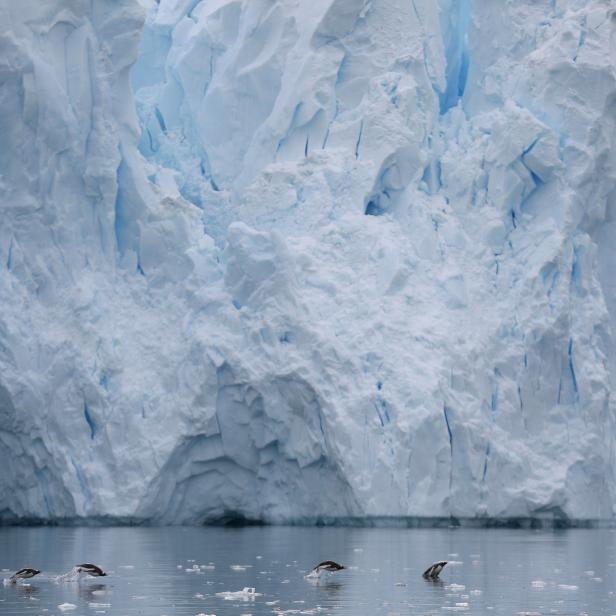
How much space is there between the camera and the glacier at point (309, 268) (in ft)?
61.2

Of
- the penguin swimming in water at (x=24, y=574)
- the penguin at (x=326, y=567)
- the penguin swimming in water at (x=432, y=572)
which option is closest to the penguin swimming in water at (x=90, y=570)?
the penguin swimming in water at (x=24, y=574)

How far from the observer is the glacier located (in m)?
18.7

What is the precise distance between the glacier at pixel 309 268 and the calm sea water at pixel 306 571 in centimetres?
145

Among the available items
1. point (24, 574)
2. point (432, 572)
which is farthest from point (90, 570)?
point (432, 572)

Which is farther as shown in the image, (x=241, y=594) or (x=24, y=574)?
(x=24, y=574)

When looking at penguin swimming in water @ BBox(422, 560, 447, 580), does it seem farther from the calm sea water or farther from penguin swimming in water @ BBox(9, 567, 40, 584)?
penguin swimming in water @ BBox(9, 567, 40, 584)

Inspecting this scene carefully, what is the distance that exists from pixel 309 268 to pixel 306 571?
8807 mm

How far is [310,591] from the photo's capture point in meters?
9.57

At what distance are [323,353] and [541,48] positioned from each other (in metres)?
6.24

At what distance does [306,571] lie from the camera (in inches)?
442

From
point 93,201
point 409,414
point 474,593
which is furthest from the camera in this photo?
point 93,201

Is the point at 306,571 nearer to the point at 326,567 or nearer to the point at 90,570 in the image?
the point at 326,567

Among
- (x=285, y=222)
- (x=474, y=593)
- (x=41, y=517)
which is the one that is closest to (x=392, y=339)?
(x=285, y=222)

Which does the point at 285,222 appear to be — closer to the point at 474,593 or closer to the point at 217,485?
the point at 217,485
